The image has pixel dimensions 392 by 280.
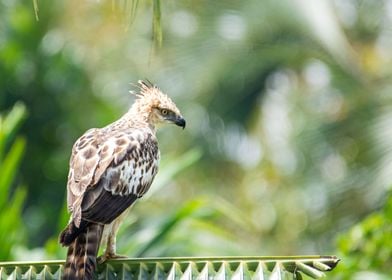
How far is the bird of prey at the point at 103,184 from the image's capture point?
723 cm

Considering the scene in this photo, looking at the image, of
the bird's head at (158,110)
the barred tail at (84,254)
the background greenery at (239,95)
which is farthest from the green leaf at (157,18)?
the background greenery at (239,95)

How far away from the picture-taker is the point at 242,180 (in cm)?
2297

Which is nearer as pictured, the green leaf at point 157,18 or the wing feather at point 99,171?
the green leaf at point 157,18

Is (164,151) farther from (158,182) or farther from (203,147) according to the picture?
(158,182)

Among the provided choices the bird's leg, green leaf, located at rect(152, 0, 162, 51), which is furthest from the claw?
green leaf, located at rect(152, 0, 162, 51)

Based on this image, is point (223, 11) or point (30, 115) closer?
point (30, 115)

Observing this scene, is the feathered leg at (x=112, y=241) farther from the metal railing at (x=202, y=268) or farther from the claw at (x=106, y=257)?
the metal railing at (x=202, y=268)

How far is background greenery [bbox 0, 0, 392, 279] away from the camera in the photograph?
16609mm

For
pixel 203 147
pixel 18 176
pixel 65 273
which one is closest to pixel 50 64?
pixel 18 176

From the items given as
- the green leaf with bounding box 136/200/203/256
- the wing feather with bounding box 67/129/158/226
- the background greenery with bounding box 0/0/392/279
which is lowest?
the wing feather with bounding box 67/129/158/226

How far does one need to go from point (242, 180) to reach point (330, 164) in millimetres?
5161

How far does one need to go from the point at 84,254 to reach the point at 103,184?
56 cm

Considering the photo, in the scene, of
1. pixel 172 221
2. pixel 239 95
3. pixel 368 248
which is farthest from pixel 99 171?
pixel 239 95

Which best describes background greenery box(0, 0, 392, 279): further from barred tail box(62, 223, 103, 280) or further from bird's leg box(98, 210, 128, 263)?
barred tail box(62, 223, 103, 280)
